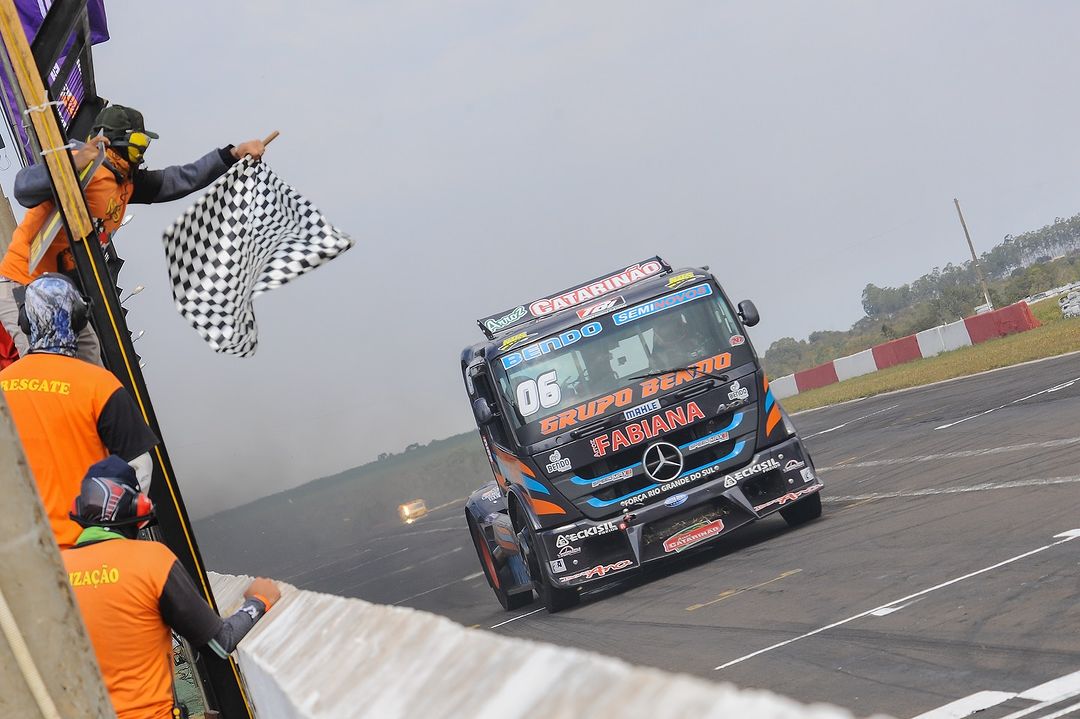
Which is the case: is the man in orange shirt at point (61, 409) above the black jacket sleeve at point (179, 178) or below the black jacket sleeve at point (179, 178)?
below

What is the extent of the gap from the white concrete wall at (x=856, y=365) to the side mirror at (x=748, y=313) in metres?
29.4

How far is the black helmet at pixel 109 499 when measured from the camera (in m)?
3.88

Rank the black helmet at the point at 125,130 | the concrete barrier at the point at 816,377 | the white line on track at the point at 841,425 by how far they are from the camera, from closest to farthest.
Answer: the black helmet at the point at 125,130, the white line on track at the point at 841,425, the concrete barrier at the point at 816,377

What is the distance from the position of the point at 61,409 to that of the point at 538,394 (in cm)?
735

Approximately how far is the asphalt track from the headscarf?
11.4 feet

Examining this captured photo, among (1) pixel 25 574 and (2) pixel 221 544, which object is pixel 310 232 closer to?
(1) pixel 25 574

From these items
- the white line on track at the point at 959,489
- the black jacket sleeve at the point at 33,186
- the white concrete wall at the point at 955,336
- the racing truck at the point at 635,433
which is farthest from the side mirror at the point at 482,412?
the white concrete wall at the point at 955,336

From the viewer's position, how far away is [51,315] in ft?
15.7

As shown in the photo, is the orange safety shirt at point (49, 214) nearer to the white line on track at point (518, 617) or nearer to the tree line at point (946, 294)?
the white line on track at point (518, 617)

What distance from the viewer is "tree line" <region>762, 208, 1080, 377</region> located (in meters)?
53.4

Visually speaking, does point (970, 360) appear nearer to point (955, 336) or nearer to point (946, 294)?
point (955, 336)

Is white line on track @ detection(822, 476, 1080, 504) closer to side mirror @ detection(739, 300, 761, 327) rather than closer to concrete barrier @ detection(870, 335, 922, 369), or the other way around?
side mirror @ detection(739, 300, 761, 327)

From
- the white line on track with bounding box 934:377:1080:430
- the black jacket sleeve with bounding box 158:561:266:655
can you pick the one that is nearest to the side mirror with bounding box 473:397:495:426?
the black jacket sleeve with bounding box 158:561:266:655

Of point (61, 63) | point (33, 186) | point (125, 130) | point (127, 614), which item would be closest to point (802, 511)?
point (61, 63)
